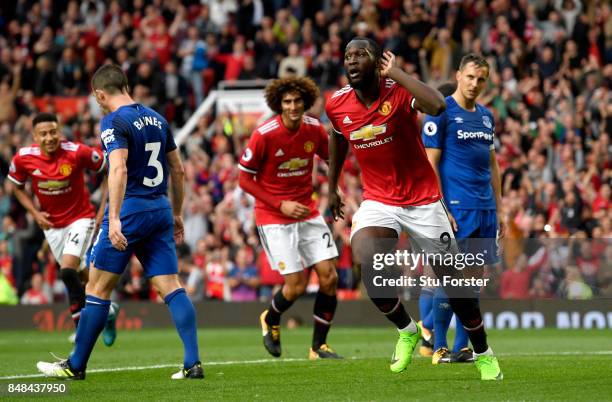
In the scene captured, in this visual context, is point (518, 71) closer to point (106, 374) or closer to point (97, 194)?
point (97, 194)

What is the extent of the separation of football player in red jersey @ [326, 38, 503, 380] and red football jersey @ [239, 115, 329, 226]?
104 inches

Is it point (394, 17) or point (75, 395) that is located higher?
point (394, 17)

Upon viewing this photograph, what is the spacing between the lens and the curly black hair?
508 inches

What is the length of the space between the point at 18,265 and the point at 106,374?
11.4 meters

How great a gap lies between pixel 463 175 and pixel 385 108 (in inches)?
87.3

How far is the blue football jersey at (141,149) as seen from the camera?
1031 cm

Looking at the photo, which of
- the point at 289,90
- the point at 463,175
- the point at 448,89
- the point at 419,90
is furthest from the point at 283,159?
the point at 419,90

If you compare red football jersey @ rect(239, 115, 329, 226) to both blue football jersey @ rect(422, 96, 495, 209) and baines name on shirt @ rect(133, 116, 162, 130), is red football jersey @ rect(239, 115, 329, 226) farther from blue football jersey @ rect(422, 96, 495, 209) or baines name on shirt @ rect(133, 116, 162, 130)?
baines name on shirt @ rect(133, 116, 162, 130)

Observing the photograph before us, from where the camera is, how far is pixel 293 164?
13.2 meters

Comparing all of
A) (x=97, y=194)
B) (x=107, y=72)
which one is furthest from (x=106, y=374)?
(x=97, y=194)

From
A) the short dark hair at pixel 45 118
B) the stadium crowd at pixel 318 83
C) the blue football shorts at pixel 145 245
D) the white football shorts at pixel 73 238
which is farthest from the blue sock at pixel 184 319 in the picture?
the stadium crowd at pixel 318 83

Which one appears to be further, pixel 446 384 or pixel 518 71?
pixel 518 71

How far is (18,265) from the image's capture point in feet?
73.5

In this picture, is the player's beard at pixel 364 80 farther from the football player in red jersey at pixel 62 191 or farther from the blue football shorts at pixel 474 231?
the football player in red jersey at pixel 62 191
